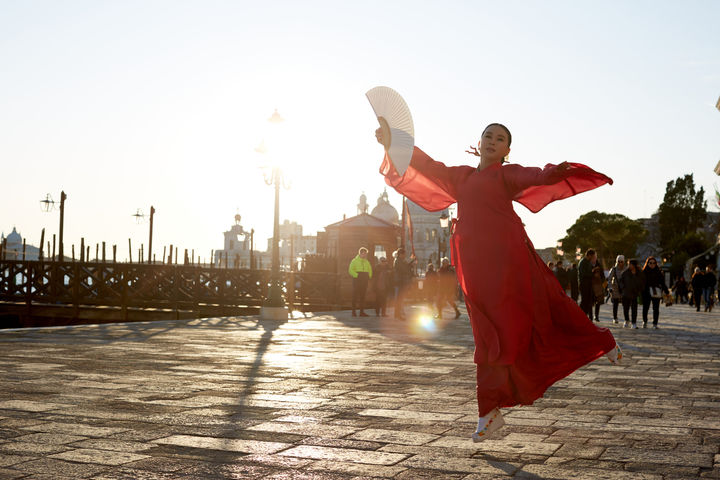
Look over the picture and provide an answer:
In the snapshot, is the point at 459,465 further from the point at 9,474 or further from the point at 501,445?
the point at 9,474

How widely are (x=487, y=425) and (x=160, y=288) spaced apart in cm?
2130

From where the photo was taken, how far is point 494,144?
4.88m

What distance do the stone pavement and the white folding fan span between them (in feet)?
5.11

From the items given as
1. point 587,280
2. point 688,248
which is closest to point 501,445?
point 587,280

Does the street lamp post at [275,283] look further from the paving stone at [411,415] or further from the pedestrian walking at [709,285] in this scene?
the pedestrian walking at [709,285]

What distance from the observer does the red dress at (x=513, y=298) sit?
14.8ft

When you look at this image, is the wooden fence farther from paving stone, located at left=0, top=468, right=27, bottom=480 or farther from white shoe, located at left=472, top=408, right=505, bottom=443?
paving stone, located at left=0, top=468, right=27, bottom=480

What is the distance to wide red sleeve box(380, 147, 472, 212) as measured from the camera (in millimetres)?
5125

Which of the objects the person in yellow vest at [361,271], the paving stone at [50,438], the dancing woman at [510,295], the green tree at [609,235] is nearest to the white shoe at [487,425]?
the dancing woman at [510,295]

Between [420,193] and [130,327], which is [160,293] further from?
[420,193]

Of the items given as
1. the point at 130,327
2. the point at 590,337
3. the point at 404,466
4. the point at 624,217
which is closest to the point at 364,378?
the point at 590,337

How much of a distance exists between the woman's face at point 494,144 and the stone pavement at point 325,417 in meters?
1.50

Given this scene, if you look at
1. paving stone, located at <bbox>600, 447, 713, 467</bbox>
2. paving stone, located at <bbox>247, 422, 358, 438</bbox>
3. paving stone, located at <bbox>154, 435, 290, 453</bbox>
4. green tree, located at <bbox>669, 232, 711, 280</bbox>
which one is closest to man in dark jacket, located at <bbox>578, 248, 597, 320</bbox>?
paving stone, located at <bbox>247, 422, 358, 438</bbox>

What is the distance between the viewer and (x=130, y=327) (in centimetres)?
1350
